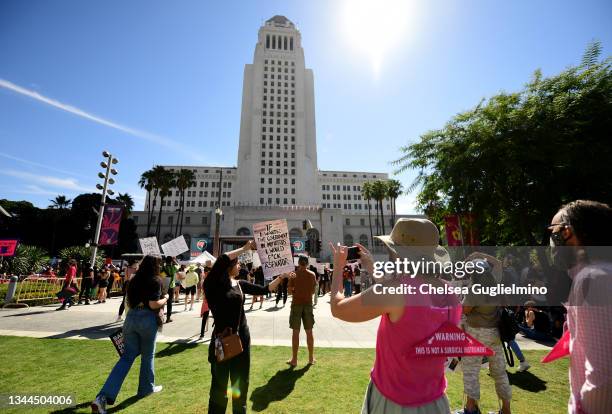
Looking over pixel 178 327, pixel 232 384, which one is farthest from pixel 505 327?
pixel 178 327

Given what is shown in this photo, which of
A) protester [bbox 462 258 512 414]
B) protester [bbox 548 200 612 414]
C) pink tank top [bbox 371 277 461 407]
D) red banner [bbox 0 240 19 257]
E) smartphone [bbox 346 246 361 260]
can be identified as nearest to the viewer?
protester [bbox 548 200 612 414]

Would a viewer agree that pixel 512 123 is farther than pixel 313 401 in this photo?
Yes

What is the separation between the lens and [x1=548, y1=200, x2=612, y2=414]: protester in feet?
4.60

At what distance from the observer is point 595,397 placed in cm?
141

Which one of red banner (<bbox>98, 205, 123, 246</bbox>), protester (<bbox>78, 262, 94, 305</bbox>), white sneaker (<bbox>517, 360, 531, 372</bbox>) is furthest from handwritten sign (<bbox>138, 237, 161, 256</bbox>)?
white sneaker (<bbox>517, 360, 531, 372</bbox>)

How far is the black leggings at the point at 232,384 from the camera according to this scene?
320 centimetres

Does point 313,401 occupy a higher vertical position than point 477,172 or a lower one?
lower

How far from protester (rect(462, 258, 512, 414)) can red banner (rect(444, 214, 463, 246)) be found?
6942 mm

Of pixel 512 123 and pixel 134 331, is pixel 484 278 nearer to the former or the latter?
pixel 134 331

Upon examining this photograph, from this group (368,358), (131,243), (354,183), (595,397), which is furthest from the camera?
(354,183)

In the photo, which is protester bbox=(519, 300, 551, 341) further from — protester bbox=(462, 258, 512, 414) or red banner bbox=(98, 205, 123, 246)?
A: red banner bbox=(98, 205, 123, 246)

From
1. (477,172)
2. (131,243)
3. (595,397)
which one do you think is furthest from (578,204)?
(131,243)

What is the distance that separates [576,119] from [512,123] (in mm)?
1546

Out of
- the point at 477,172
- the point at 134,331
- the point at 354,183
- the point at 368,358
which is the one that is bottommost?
the point at 368,358
